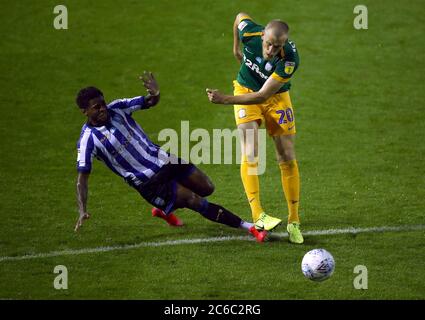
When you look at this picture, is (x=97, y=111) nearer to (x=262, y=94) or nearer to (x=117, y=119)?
(x=117, y=119)

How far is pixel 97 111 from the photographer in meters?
10.1

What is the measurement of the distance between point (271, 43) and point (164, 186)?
2.12m

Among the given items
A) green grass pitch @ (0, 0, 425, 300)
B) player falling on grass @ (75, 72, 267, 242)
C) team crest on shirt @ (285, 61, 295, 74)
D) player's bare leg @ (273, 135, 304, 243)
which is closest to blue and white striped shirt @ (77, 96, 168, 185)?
player falling on grass @ (75, 72, 267, 242)

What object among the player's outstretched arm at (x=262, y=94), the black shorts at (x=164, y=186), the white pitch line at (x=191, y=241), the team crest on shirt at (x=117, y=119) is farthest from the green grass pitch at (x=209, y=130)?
the player's outstretched arm at (x=262, y=94)

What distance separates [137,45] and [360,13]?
4652 mm

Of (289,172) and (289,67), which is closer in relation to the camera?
(289,67)

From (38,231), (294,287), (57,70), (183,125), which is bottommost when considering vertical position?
(294,287)

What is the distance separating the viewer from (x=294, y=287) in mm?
9469

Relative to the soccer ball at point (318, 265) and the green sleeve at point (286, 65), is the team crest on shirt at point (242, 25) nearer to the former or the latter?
the green sleeve at point (286, 65)

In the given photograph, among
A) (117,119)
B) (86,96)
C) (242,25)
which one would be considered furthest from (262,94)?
(86,96)

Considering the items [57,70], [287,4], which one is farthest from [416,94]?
[57,70]

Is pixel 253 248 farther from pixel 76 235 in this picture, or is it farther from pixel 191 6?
pixel 191 6

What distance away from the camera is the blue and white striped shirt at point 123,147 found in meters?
10.2

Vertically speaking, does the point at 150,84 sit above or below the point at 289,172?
above
